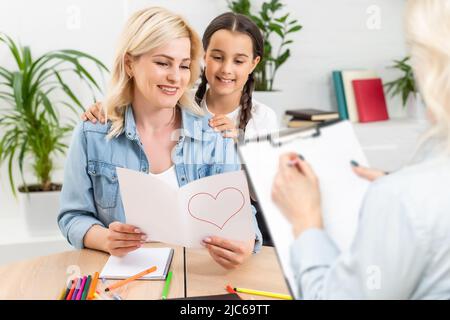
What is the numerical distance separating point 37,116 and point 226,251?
1.65 meters

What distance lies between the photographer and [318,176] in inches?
27.6

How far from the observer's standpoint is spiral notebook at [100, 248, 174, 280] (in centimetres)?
103

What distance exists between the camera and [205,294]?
960 mm

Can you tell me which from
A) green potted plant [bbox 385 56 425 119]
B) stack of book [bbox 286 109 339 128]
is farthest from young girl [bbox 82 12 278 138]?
green potted plant [bbox 385 56 425 119]

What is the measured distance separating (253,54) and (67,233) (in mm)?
701

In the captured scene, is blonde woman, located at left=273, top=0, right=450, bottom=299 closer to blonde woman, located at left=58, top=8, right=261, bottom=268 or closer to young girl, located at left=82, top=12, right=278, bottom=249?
blonde woman, located at left=58, top=8, right=261, bottom=268

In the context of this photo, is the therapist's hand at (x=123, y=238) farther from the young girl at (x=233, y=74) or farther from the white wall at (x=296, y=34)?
the white wall at (x=296, y=34)

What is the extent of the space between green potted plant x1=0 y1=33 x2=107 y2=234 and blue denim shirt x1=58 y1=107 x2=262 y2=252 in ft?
2.95

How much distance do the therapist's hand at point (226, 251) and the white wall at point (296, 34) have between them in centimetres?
129

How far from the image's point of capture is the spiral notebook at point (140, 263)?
103 cm

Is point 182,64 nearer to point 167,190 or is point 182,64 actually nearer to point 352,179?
point 167,190

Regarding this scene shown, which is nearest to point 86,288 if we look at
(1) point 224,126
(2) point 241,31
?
(1) point 224,126

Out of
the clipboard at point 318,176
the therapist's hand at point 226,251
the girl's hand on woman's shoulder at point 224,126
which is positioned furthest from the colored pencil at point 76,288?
the girl's hand on woman's shoulder at point 224,126
